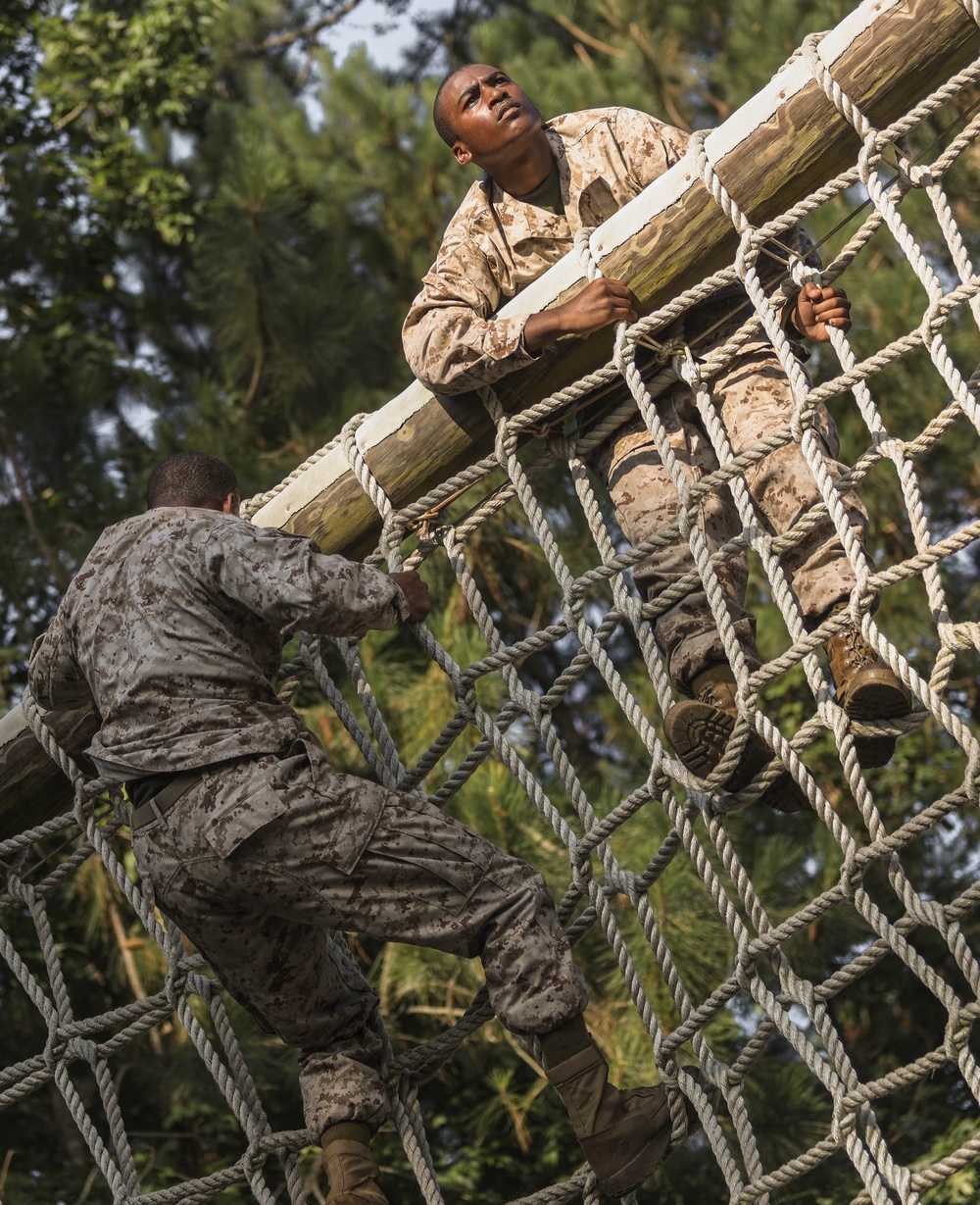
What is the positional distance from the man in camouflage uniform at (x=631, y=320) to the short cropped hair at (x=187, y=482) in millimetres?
344

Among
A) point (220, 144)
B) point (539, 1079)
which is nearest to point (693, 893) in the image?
point (539, 1079)

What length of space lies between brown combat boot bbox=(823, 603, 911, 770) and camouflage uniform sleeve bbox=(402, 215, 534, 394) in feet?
1.88

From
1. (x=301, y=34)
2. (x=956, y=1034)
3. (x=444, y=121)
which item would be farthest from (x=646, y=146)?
(x=301, y=34)

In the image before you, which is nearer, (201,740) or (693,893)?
(201,740)

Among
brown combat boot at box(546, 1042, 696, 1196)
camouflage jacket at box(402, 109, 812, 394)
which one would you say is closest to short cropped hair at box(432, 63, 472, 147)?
camouflage jacket at box(402, 109, 812, 394)

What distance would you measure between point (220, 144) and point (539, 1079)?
3925 mm

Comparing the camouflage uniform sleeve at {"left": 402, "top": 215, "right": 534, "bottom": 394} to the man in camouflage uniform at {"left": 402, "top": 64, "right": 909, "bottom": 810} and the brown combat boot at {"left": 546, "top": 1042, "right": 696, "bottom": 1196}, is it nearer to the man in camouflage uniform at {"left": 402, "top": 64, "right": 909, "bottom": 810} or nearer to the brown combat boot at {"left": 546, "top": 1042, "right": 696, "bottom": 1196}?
the man in camouflage uniform at {"left": 402, "top": 64, "right": 909, "bottom": 810}

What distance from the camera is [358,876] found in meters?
1.91

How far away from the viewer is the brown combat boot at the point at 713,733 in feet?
6.56

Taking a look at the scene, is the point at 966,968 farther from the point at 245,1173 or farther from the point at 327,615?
the point at 245,1173

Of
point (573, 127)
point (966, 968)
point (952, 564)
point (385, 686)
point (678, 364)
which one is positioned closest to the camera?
point (966, 968)

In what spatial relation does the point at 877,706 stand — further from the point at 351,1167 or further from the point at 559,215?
the point at 559,215

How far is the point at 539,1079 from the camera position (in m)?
5.11

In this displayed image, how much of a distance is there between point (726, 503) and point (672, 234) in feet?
1.24
